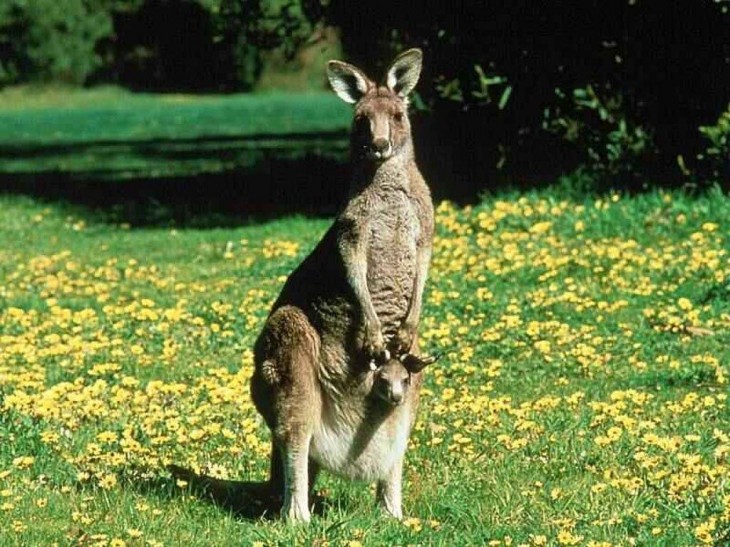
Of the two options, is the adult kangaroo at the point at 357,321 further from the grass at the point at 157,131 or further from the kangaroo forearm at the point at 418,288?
the grass at the point at 157,131

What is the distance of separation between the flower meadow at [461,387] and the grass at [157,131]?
1198 cm

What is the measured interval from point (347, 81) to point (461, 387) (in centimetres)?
321

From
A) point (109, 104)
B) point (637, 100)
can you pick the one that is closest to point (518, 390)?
point (637, 100)

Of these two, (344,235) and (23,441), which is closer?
(344,235)

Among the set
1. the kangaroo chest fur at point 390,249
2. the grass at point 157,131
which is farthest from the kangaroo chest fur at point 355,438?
the grass at point 157,131

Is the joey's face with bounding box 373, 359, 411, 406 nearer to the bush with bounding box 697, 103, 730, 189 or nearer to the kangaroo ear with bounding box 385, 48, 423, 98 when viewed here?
the kangaroo ear with bounding box 385, 48, 423, 98

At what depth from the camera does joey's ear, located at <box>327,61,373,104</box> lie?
644 centimetres

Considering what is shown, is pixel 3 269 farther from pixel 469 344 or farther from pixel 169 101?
pixel 169 101

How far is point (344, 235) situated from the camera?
642 cm

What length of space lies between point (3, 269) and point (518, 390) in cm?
826

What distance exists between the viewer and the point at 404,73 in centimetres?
653

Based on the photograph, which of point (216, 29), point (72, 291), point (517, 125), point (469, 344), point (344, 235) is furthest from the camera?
point (216, 29)

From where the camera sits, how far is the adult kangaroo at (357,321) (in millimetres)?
6285

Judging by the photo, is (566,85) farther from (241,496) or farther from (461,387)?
(241,496)
